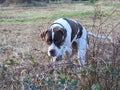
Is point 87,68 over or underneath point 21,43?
over

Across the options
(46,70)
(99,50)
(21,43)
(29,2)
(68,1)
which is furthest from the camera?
(68,1)

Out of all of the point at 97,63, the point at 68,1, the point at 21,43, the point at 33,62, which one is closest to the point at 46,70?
the point at 33,62

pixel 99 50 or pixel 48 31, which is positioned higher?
pixel 99 50

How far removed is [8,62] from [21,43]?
24.4ft

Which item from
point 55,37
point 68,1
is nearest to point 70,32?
point 55,37

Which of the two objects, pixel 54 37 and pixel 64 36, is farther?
pixel 64 36

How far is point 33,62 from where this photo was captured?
3883 mm

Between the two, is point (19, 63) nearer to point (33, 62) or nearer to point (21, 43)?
point (33, 62)

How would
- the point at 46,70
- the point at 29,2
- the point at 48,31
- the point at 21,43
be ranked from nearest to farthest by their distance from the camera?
the point at 46,70
the point at 48,31
the point at 21,43
the point at 29,2

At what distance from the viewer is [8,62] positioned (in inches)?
162

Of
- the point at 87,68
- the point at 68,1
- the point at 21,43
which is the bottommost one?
the point at 68,1

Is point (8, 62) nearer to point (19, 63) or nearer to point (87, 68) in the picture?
point (19, 63)

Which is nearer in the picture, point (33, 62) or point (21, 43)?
point (33, 62)

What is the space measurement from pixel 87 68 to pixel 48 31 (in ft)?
9.85
